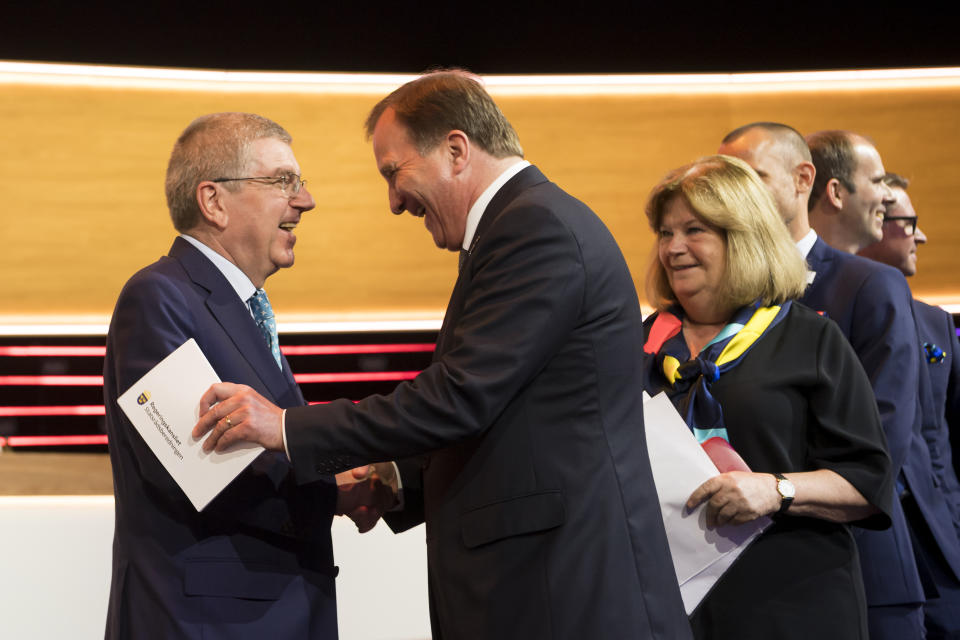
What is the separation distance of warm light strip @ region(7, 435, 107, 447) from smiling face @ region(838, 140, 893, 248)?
3.25m

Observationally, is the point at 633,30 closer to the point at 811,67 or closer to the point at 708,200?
the point at 811,67

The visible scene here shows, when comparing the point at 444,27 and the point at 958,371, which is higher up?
the point at 444,27

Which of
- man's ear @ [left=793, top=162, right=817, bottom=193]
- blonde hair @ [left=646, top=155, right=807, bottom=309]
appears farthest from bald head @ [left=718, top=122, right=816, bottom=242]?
blonde hair @ [left=646, top=155, right=807, bottom=309]

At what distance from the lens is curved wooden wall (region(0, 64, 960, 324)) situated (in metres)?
4.47

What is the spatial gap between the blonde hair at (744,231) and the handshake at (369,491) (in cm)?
86

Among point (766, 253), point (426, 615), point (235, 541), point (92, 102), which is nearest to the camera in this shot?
point (235, 541)

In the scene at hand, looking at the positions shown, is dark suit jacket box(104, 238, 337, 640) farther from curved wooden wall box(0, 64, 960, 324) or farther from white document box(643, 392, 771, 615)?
curved wooden wall box(0, 64, 960, 324)

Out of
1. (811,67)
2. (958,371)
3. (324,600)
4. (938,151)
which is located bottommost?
(324,600)

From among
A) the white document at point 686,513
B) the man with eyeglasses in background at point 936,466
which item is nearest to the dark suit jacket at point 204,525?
the white document at point 686,513

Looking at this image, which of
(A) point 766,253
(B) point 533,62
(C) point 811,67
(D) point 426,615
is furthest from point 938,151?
(D) point 426,615

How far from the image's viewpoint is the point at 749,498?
191cm

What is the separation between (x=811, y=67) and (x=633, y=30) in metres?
0.93

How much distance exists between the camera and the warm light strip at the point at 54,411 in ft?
14.3

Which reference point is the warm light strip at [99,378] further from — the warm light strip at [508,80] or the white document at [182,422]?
the white document at [182,422]
